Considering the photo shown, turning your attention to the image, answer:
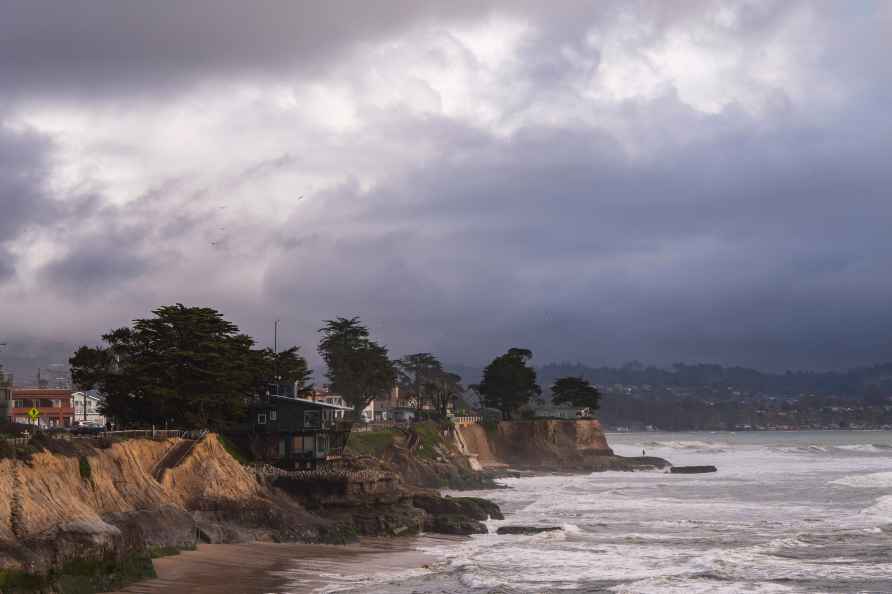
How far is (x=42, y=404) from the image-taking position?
105 m

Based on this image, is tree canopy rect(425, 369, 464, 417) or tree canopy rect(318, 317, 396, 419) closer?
tree canopy rect(318, 317, 396, 419)

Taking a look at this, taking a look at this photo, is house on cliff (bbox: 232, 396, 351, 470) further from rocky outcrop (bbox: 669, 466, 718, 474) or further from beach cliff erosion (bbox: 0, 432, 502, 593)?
rocky outcrop (bbox: 669, 466, 718, 474)

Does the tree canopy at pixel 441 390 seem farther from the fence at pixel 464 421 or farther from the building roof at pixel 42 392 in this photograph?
the building roof at pixel 42 392

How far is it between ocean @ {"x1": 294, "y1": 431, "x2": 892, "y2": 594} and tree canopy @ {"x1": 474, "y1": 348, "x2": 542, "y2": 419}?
4641 cm

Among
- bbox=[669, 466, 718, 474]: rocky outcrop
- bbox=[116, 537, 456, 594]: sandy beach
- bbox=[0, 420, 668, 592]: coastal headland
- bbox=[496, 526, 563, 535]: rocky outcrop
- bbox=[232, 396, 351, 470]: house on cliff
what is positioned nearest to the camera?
bbox=[0, 420, 668, 592]: coastal headland

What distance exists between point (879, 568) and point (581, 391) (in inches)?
4495

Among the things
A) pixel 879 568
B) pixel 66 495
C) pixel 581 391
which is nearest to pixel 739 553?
pixel 879 568

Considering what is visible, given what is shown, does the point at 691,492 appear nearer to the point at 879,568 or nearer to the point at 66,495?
the point at 879,568

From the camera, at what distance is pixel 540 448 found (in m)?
131

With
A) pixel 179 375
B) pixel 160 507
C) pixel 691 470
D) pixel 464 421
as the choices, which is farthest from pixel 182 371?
pixel 691 470

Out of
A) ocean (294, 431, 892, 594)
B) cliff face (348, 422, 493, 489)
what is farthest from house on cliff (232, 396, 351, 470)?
cliff face (348, 422, 493, 489)

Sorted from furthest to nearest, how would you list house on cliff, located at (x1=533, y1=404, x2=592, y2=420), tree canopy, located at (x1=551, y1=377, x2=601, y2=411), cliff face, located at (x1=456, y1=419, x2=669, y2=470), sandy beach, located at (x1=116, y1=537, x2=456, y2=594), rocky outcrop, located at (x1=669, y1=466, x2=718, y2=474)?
tree canopy, located at (x1=551, y1=377, x2=601, y2=411)
house on cliff, located at (x1=533, y1=404, x2=592, y2=420)
cliff face, located at (x1=456, y1=419, x2=669, y2=470)
rocky outcrop, located at (x1=669, y1=466, x2=718, y2=474)
sandy beach, located at (x1=116, y1=537, x2=456, y2=594)

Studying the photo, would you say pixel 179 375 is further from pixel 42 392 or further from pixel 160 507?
pixel 42 392

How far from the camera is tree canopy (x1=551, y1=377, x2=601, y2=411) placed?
15912 centimetres
